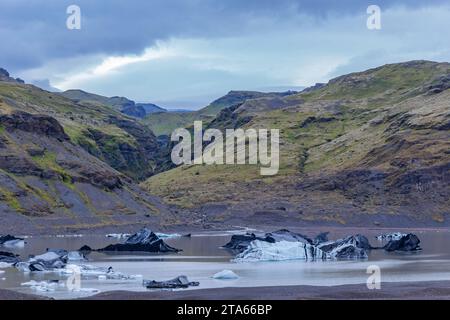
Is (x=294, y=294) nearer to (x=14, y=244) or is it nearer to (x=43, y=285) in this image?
(x=43, y=285)

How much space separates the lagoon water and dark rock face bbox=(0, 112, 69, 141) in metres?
80.8

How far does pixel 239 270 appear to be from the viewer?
244 feet

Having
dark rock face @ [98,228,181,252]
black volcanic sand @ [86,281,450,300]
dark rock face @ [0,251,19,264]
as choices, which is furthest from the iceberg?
black volcanic sand @ [86,281,450,300]

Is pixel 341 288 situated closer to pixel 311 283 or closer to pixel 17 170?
pixel 311 283

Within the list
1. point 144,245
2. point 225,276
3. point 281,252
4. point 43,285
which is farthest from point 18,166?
point 43,285

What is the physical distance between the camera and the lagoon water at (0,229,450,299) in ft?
200

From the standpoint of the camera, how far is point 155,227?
535 ft

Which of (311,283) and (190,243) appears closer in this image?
(311,283)

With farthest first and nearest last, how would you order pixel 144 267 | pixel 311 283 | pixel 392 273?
1. pixel 144 267
2. pixel 392 273
3. pixel 311 283

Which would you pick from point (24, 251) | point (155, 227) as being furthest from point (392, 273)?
point (155, 227)

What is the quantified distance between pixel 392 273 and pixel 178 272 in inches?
695

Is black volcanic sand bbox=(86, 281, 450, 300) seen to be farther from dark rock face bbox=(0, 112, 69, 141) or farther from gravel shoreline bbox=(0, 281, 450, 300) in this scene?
dark rock face bbox=(0, 112, 69, 141)
